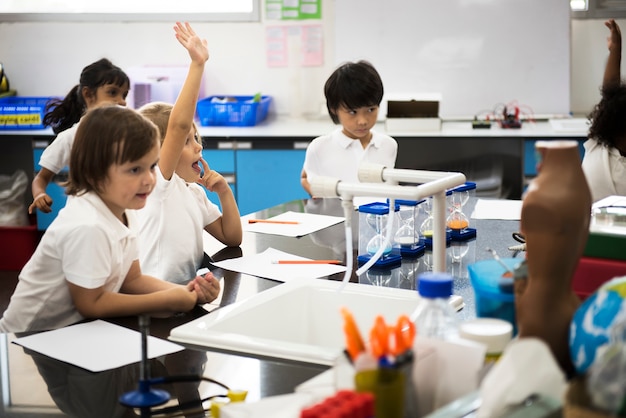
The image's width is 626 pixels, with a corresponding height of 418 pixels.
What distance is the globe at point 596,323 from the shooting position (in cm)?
101

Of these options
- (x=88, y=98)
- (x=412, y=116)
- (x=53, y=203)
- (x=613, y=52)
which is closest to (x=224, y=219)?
(x=88, y=98)

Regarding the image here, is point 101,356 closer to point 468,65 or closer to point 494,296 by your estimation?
point 494,296

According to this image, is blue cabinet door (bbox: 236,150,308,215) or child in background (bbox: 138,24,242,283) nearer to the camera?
child in background (bbox: 138,24,242,283)

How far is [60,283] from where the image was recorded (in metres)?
1.88

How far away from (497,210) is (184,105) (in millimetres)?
1138

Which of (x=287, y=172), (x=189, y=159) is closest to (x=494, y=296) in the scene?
(x=189, y=159)

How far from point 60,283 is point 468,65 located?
3276 millimetres

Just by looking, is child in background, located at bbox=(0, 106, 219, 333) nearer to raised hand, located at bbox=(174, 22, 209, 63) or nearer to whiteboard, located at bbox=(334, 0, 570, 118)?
raised hand, located at bbox=(174, 22, 209, 63)

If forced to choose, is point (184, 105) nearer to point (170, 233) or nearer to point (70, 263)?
point (170, 233)

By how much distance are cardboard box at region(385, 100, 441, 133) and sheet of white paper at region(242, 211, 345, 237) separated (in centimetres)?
159

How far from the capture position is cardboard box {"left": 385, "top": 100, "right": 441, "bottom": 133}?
14.0ft

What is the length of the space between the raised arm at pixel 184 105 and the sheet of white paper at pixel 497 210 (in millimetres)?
985

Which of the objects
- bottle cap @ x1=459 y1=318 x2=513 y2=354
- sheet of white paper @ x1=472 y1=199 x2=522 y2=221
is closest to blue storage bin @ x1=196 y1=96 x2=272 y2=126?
sheet of white paper @ x1=472 y1=199 x2=522 y2=221

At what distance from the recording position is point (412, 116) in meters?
4.41
